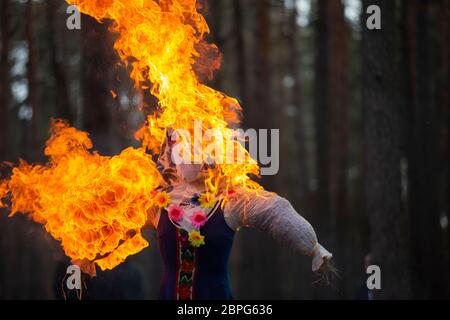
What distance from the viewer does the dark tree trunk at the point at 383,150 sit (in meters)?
8.88

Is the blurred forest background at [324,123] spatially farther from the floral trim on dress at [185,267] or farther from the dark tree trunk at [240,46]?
the floral trim on dress at [185,267]

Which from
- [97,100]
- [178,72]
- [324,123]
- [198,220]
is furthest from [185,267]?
[324,123]

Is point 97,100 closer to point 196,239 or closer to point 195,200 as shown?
point 195,200

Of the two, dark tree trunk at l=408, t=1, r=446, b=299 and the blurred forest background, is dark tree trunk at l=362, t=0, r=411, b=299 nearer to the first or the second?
the blurred forest background

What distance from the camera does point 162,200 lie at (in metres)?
6.46

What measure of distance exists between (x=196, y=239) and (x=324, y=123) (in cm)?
1255

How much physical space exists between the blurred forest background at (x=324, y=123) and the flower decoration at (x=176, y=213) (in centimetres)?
150

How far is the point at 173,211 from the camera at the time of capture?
636 cm

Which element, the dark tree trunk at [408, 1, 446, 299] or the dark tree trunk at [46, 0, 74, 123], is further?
the dark tree trunk at [408, 1, 446, 299]

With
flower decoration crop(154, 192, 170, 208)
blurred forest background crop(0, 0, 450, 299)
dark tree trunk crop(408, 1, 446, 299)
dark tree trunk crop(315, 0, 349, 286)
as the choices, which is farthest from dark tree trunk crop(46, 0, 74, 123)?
flower decoration crop(154, 192, 170, 208)

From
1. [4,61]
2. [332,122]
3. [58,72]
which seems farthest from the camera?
[332,122]

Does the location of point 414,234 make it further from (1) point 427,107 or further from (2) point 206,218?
(2) point 206,218

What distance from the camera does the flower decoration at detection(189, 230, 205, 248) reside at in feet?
20.4

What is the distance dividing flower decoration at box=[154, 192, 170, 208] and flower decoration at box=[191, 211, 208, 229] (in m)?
0.31
